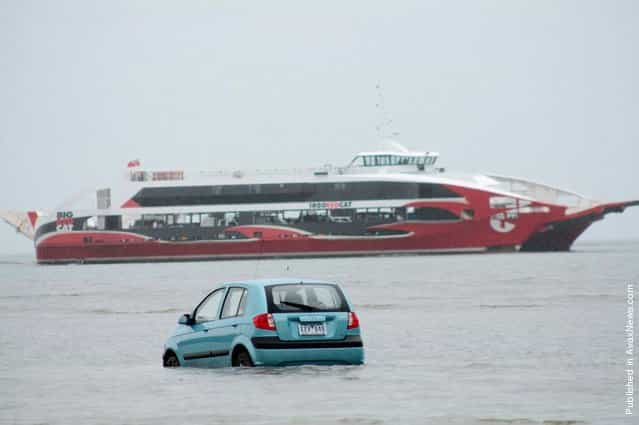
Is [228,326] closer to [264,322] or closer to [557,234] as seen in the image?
[264,322]

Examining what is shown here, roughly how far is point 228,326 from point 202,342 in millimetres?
731

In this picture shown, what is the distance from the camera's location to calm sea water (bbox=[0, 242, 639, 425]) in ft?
46.6

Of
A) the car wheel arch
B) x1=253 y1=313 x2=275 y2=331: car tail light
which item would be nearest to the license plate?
x1=253 y1=313 x2=275 y2=331: car tail light

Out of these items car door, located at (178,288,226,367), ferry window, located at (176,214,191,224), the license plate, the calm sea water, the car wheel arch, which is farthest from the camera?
ferry window, located at (176,214,191,224)

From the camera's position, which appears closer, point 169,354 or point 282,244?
point 169,354

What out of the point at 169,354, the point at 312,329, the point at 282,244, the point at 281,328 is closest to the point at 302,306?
the point at 312,329

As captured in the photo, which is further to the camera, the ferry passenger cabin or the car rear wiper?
the ferry passenger cabin

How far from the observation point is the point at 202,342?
726 inches

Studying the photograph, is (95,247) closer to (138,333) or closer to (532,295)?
(532,295)

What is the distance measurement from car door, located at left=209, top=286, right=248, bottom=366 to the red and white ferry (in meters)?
78.8

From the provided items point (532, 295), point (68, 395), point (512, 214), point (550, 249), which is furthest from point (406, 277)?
point (68, 395)

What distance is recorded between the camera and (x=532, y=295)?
45.1 metres

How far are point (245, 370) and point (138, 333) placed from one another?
43.2 ft

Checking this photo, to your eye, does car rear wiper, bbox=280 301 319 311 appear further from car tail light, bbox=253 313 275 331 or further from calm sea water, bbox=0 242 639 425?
calm sea water, bbox=0 242 639 425
